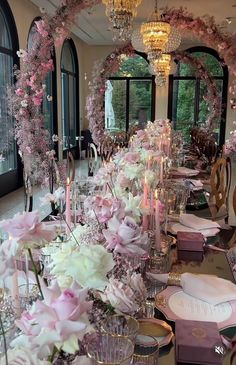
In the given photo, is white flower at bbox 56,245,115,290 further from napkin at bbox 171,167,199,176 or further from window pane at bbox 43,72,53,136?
window pane at bbox 43,72,53,136

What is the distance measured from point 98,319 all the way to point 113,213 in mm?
425

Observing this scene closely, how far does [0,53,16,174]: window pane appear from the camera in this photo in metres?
7.52

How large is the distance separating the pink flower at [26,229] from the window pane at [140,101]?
1314cm

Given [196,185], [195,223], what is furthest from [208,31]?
[195,223]

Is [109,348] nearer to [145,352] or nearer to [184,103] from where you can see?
[145,352]

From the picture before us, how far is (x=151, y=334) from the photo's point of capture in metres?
1.23

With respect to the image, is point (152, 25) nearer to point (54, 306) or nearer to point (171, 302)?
point (171, 302)

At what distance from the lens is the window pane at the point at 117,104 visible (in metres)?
14.2

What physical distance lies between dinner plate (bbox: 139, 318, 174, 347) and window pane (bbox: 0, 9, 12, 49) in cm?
712

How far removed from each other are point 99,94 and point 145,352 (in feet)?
32.2

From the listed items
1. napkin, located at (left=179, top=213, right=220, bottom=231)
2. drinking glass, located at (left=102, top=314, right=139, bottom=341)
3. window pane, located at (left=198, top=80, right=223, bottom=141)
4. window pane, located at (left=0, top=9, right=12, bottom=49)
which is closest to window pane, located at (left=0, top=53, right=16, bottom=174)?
window pane, located at (left=0, top=9, right=12, bottom=49)

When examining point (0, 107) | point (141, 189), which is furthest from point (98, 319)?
point (0, 107)

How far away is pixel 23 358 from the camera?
2.30 ft

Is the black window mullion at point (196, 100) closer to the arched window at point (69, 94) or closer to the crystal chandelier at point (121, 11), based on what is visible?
the arched window at point (69, 94)
